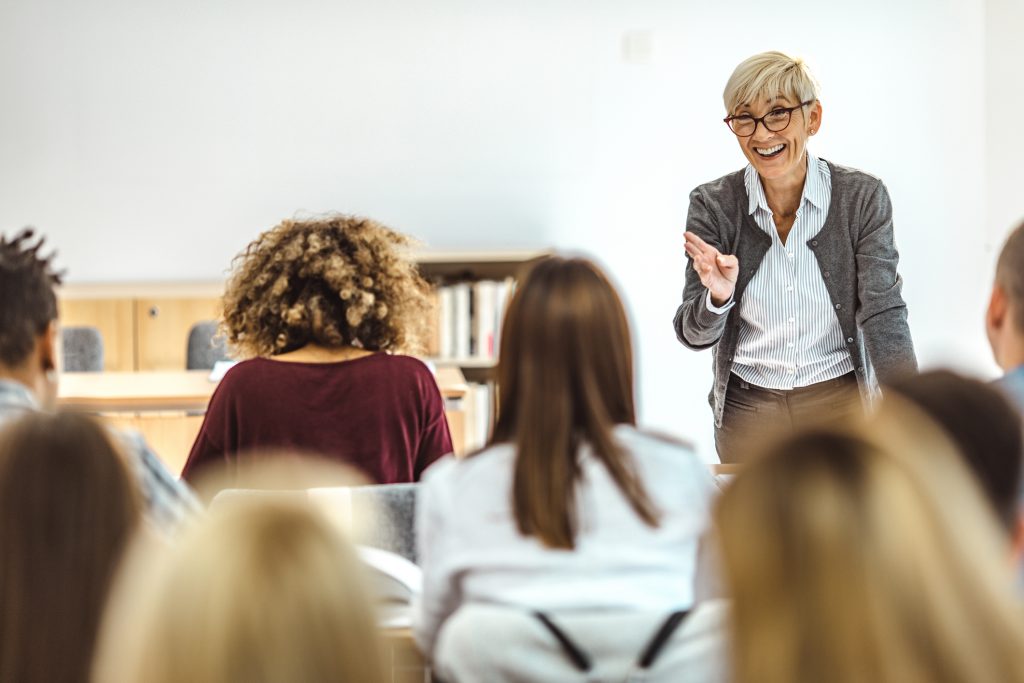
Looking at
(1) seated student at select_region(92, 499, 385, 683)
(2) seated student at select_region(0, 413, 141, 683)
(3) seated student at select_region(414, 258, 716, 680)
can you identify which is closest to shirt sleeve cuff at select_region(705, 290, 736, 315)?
(3) seated student at select_region(414, 258, 716, 680)

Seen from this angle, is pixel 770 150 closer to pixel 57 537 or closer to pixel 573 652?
pixel 573 652

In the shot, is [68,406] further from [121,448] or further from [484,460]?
[484,460]

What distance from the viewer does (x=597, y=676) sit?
4.37 ft

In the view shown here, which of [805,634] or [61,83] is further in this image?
[61,83]

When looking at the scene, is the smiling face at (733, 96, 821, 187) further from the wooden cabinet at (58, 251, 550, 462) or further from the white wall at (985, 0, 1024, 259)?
the white wall at (985, 0, 1024, 259)

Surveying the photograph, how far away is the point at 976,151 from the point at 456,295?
→ 8.20 ft

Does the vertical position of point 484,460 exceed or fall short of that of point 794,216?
it falls short

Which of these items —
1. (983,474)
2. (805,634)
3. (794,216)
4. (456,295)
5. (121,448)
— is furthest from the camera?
(456,295)

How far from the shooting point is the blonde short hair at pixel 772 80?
8.80 ft

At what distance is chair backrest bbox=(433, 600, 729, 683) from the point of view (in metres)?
1.34

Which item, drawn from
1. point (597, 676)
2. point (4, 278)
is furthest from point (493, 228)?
point (597, 676)

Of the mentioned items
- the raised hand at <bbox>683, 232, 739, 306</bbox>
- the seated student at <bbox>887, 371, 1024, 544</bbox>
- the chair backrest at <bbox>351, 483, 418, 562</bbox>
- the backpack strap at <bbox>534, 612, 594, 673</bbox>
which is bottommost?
the backpack strap at <bbox>534, 612, 594, 673</bbox>

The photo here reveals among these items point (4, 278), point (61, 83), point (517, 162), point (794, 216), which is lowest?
point (4, 278)

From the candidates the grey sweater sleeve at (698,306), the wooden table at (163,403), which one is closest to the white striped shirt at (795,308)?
the grey sweater sleeve at (698,306)
